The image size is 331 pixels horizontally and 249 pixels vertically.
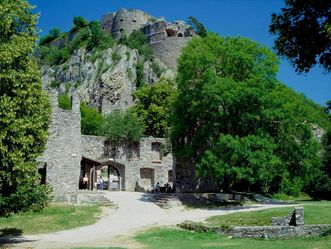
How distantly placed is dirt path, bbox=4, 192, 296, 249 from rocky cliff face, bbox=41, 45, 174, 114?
34778mm

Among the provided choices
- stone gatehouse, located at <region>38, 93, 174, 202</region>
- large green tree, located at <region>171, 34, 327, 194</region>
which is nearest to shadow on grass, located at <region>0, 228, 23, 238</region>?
stone gatehouse, located at <region>38, 93, 174, 202</region>

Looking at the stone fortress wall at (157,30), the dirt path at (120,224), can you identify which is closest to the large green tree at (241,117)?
the dirt path at (120,224)

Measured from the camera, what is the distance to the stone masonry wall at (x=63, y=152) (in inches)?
1086

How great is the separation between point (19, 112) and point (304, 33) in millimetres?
10165

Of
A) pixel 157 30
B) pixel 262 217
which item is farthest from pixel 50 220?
pixel 157 30

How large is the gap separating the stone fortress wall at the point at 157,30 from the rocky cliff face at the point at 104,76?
3.71 m

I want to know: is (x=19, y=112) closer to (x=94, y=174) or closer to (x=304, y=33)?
(x=304, y=33)

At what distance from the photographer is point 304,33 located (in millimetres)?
9195

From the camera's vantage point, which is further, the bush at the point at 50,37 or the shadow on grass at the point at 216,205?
the bush at the point at 50,37

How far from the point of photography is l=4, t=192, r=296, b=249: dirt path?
15.6 metres

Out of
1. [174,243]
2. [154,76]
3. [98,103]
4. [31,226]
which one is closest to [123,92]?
[98,103]

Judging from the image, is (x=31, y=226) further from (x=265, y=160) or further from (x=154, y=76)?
(x=154, y=76)

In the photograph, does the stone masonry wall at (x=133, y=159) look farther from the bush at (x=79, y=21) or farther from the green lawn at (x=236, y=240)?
the bush at (x=79, y=21)

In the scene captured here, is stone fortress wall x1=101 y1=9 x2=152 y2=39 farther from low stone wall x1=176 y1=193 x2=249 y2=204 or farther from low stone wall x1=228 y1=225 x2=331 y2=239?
low stone wall x1=228 y1=225 x2=331 y2=239
